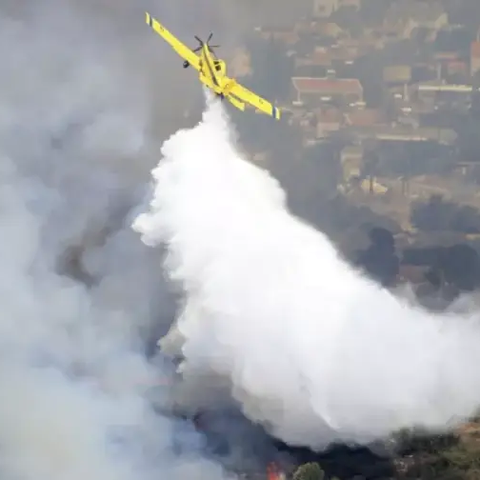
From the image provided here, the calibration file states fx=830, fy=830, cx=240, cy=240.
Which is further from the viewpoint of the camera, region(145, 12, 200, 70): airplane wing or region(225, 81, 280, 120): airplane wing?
region(145, 12, 200, 70): airplane wing

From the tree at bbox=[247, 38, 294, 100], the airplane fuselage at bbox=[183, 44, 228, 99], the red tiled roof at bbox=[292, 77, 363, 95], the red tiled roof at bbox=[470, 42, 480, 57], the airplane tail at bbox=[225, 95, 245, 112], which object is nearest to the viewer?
the airplane fuselage at bbox=[183, 44, 228, 99]

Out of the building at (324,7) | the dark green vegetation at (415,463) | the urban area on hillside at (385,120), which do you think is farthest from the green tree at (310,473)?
the building at (324,7)

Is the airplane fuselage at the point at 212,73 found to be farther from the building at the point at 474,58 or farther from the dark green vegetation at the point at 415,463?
the dark green vegetation at the point at 415,463

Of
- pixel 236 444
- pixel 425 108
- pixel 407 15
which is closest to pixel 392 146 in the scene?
pixel 425 108

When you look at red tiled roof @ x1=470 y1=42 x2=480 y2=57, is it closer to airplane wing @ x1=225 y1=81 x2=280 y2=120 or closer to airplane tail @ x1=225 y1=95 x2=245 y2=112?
airplane wing @ x1=225 y1=81 x2=280 y2=120

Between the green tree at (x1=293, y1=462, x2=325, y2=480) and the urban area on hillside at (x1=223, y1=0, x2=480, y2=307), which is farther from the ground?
the urban area on hillside at (x1=223, y1=0, x2=480, y2=307)

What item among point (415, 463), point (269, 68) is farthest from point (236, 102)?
point (415, 463)

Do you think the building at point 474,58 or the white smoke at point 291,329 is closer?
the white smoke at point 291,329

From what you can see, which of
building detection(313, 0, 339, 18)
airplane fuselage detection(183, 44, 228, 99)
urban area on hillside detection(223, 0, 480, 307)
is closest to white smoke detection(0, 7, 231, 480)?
airplane fuselage detection(183, 44, 228, 99)
